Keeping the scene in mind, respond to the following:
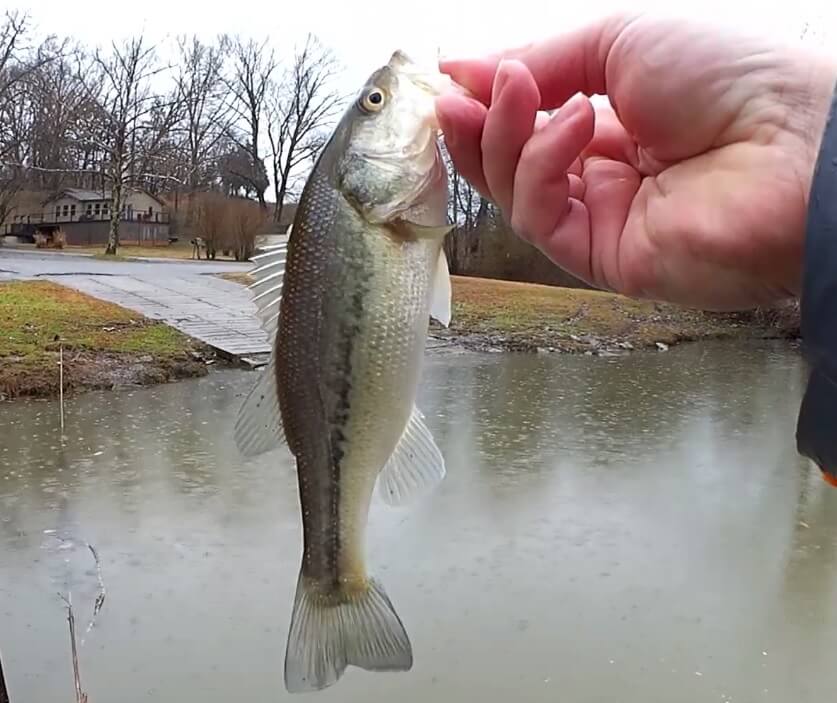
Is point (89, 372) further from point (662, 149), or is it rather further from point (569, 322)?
point (662, 149)

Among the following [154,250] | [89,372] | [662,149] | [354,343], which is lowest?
[89,372]

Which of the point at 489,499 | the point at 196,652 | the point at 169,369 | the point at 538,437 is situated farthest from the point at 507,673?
the point at 169,369

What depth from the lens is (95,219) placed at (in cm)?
4059

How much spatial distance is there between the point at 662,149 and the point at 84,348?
8.95 m

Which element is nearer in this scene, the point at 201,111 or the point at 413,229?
the point at 413,229

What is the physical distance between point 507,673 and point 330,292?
9.65 ft

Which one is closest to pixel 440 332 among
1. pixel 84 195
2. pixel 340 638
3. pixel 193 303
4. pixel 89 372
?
pixel 193 303

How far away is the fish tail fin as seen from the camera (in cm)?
138

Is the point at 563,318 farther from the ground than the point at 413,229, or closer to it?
closer to it

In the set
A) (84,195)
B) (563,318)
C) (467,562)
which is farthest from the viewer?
(84,195)

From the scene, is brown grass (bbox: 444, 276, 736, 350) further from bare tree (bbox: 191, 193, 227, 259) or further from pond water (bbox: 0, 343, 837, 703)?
bare tree (bbox: 191, 193, 227, 259)

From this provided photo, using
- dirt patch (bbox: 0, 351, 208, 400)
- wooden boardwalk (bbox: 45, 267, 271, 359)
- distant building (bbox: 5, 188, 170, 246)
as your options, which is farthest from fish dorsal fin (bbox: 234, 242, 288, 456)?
distant building (bbox: 5, 188, 170, 246)

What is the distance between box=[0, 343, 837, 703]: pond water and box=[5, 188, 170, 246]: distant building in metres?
34.5

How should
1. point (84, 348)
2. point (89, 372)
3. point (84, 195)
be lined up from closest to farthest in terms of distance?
point (89, 372)
point (84, 348)
point (84, 195)
